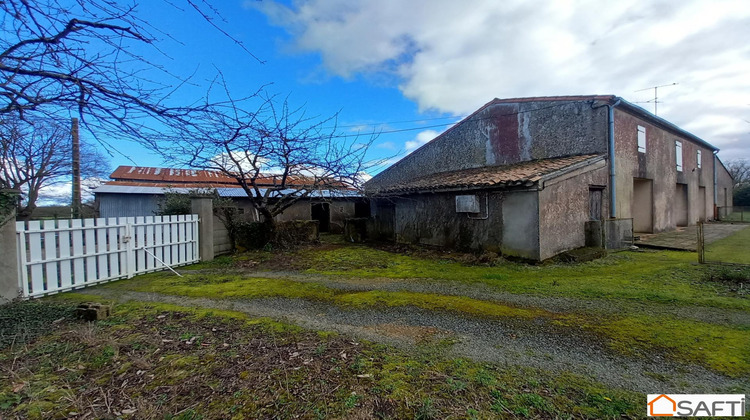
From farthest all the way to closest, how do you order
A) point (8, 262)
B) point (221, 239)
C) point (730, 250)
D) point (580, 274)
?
point (221, 239) → point (730, 250) → point (580, 274) → point (8, 262)

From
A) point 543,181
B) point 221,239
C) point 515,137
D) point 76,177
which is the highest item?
point 515,137

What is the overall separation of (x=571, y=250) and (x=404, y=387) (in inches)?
327

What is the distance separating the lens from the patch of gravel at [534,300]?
167 inches

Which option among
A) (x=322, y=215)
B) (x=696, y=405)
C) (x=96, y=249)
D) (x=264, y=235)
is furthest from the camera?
(x=322, y=215)

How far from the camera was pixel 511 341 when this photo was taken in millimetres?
3576

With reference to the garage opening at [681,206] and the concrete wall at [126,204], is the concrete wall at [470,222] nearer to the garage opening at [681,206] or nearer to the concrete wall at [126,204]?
the concrete wall at [126,204]

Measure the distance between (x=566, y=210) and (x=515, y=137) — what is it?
14.1ft

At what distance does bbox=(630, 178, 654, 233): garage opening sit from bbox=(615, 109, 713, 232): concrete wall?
15cm

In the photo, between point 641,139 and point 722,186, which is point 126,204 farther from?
point 722,186

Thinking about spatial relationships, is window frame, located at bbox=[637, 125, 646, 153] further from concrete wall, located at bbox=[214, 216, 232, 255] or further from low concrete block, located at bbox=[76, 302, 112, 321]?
low concrete block, located at bbox=[76, 302, 112, 321]

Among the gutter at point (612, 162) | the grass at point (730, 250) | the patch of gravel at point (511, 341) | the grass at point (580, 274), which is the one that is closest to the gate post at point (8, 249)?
the patch of gravel at point (511, 341)

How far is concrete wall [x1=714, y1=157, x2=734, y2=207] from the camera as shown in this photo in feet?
67.2

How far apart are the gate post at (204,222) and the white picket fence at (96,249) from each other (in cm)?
14

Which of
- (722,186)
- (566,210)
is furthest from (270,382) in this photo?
(722,186)
